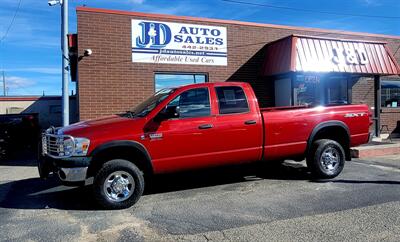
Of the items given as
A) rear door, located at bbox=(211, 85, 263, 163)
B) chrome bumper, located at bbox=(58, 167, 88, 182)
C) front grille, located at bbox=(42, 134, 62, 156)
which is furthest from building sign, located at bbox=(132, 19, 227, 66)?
chrome bumper, located at bbox=(58, 167, 88, 182)

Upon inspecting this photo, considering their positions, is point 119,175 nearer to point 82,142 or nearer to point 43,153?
point 82,142

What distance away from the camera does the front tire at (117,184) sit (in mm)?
5961

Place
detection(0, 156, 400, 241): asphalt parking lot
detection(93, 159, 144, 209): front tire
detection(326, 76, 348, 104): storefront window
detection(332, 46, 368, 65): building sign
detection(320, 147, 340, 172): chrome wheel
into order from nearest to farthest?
detection(0, 156, 400, 241): asphalt parking lot < detection(93, 159, 144, 209): front tire < detection(320, 147, 340, 172): chrome wheel < detection(332, 46, 368, 65): building sign < detection(326, 76, 348, 104): storefront window

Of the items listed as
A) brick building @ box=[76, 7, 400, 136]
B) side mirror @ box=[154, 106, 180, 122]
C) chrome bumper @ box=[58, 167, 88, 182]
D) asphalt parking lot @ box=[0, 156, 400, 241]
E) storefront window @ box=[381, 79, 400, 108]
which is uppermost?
brick building @ box=[76, 7, 400, 136]

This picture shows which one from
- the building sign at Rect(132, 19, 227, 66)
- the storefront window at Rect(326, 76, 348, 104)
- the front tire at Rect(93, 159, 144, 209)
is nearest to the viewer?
the front tire at Rect(93, 159, 144, 209)

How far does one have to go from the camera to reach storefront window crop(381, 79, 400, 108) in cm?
1628

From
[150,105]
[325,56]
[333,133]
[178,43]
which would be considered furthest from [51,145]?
[325,56]

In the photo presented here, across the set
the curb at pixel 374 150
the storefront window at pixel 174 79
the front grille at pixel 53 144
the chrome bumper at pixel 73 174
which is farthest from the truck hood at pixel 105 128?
the curb at pixel 374 150

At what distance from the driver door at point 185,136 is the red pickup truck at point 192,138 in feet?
0.05

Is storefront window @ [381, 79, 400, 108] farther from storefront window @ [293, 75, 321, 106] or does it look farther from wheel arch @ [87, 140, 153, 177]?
wheel arch @ [87, 140, 153, 177]

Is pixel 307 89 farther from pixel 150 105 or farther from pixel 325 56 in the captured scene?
pixel 150 105

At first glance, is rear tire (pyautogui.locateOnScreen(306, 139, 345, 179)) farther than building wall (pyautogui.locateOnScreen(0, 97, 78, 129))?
No

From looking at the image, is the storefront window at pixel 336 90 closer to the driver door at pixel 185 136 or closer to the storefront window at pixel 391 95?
the storefront window at pixel 391 95

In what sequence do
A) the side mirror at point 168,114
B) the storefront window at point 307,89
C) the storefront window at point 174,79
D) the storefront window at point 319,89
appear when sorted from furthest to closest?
the storefront window at point 319,89 < the storefront window at point 307,89 < the storefront window at point 174,79 < the side mirror at point 168,114
